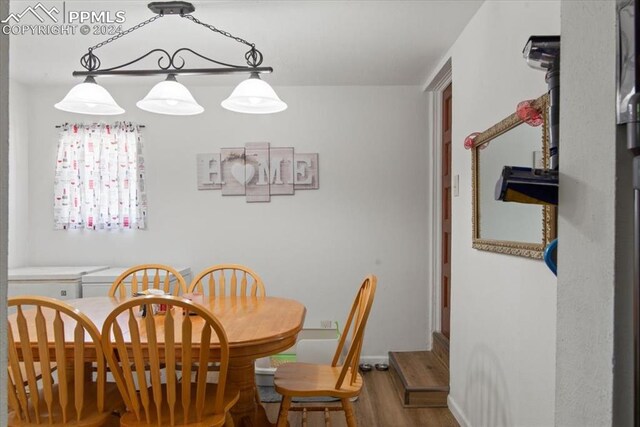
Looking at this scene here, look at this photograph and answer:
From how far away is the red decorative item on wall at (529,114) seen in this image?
1.61 meters

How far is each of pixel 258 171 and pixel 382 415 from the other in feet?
7.04

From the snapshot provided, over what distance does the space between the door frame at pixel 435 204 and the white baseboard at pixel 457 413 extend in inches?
34.4

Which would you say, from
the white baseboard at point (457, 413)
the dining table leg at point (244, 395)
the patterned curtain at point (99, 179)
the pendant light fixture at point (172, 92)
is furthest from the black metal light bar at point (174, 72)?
the white baseboard at point (457, 413)

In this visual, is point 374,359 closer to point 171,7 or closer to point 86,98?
point 86,98

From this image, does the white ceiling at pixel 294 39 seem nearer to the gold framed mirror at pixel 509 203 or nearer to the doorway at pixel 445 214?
the doorway at pixel 445 214

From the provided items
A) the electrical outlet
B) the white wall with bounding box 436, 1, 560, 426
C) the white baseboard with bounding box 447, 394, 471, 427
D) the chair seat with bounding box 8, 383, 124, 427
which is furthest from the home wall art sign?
→ the chair seat with bounding box 8, 383, 124, 427

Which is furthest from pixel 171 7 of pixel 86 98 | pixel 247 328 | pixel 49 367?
pixel 49 367

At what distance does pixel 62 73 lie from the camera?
3455 millimetres

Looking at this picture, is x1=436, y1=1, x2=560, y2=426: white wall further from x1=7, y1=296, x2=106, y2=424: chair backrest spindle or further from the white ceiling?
x1=7, y1=296, x2=106, y2=424: chair backrest spindle

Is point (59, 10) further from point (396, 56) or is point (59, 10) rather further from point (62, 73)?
point (396, 56)

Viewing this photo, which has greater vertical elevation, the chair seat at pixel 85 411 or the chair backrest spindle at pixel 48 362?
the chair backrest spindle at pixel 48 362

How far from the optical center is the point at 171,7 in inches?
87.3

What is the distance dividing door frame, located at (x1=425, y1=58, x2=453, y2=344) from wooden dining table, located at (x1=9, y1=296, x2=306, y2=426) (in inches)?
61.9

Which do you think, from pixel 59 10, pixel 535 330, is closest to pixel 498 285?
pixel 535 330
